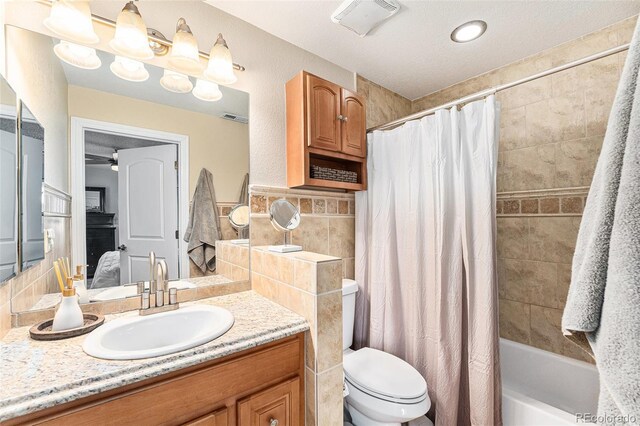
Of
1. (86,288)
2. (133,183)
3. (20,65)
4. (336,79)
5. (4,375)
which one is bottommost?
(4,375)

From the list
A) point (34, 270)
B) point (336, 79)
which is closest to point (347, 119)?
point (336, 79)

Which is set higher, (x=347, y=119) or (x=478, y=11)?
(x=478, y=11)

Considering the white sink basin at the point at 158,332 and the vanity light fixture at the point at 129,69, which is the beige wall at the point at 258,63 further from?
the white sink basin at the point at 158,332

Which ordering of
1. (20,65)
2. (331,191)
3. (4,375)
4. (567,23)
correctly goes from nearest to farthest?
(4,375) < (20,65) < (567,23) < (331,191)

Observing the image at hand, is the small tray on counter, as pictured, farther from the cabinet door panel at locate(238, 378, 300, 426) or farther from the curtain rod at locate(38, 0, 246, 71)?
the curtain rod at locate(38, 0, 246, 71)

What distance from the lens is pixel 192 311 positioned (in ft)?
3.70

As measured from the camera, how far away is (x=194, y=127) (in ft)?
4.52

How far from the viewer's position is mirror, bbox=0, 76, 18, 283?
85cm

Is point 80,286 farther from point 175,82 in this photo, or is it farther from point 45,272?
point 175,82

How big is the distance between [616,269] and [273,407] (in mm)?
1022

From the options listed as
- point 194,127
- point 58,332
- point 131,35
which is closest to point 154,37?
point 131,35

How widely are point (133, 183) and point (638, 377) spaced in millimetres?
1578

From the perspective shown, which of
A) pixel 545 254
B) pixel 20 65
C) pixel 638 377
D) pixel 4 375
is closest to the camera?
pixel 638 377

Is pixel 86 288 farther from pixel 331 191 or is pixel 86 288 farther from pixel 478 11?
pixel 478 11
